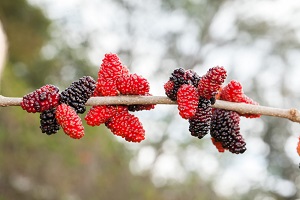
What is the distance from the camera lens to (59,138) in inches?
303

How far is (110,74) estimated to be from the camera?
153 centimetres

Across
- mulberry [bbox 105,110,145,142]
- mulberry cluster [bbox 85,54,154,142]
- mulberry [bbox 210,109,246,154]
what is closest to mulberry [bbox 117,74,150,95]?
mulberry cluster [bbox 85,54,154,142]

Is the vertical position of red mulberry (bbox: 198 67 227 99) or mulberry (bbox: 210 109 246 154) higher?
red mulberry (bbox: 198 67 227 99)

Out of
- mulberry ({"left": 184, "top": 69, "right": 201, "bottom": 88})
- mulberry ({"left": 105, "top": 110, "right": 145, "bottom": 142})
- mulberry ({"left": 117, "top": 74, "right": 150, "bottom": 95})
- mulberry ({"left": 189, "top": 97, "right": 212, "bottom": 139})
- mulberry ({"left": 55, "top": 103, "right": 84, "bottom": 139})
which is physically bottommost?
mulberry ({"left": 55, "top": 103, "right": 84, "bottom": 139})

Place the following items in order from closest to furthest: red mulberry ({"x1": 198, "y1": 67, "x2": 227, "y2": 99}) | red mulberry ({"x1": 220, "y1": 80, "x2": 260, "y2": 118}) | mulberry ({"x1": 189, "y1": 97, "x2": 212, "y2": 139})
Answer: red mulberry ({"x1": 198, "y1": 67, "x2": 227, "y2": 99})
mulberry ({"x1": 189, "y1": 97, "x2": 212, "y2": 139})
red mulberry ({"x1": 220, "y1": 80, "x2": 260, "y2": 118})

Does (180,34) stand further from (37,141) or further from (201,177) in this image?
(37,141)

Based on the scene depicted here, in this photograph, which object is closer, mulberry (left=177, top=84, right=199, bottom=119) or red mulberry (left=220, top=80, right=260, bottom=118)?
mulberry (left=177, top=84, right=199, bottom=119)

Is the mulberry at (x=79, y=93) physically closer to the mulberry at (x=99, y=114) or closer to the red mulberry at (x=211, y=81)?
the mulberry at (x=99, y=114)

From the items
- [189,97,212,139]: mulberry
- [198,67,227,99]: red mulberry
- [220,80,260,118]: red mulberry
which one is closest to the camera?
[198,67,227,99]: red mulberry

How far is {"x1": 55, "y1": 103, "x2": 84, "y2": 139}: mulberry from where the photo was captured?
4.60ft

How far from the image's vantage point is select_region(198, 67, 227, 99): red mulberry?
1.36 meters

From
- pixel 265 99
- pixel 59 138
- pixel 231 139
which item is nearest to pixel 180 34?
pixel 265 99

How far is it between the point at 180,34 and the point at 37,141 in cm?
674

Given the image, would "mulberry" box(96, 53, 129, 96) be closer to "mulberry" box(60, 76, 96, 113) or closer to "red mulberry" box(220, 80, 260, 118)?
"mulberry" box(60, 76, 96, 113)
